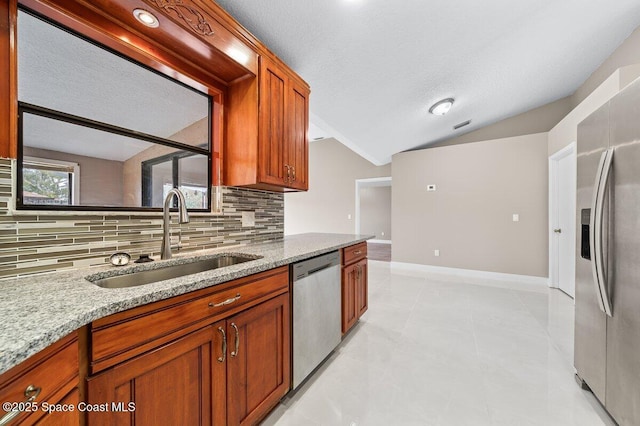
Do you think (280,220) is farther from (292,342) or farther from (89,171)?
(89,171)

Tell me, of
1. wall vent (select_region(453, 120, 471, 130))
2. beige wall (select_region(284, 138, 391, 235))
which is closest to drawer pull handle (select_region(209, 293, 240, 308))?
wall vent (select_region(453, 120, 471, 130))

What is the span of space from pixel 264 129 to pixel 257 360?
4.79 feet

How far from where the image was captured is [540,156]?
4086mm

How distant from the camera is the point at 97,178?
1.36m

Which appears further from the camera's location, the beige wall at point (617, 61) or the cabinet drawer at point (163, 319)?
the beige wall at point (617, 61)

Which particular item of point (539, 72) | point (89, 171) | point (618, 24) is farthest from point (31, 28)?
point (618, 24)

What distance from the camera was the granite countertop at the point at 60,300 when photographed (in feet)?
1.80

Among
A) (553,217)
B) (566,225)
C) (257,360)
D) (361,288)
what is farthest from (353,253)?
(553,217)

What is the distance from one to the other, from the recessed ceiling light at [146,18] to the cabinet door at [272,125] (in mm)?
639

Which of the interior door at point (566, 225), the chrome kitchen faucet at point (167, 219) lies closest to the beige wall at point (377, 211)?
the interior door at point (566, 225)

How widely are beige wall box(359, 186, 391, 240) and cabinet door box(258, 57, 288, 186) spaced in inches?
308

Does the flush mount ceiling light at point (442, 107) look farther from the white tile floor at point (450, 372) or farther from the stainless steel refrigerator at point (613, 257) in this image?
the white tile floor at point (450, 372)

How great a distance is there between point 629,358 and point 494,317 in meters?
1.69

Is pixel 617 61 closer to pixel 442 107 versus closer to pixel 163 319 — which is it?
pixel 442 107
